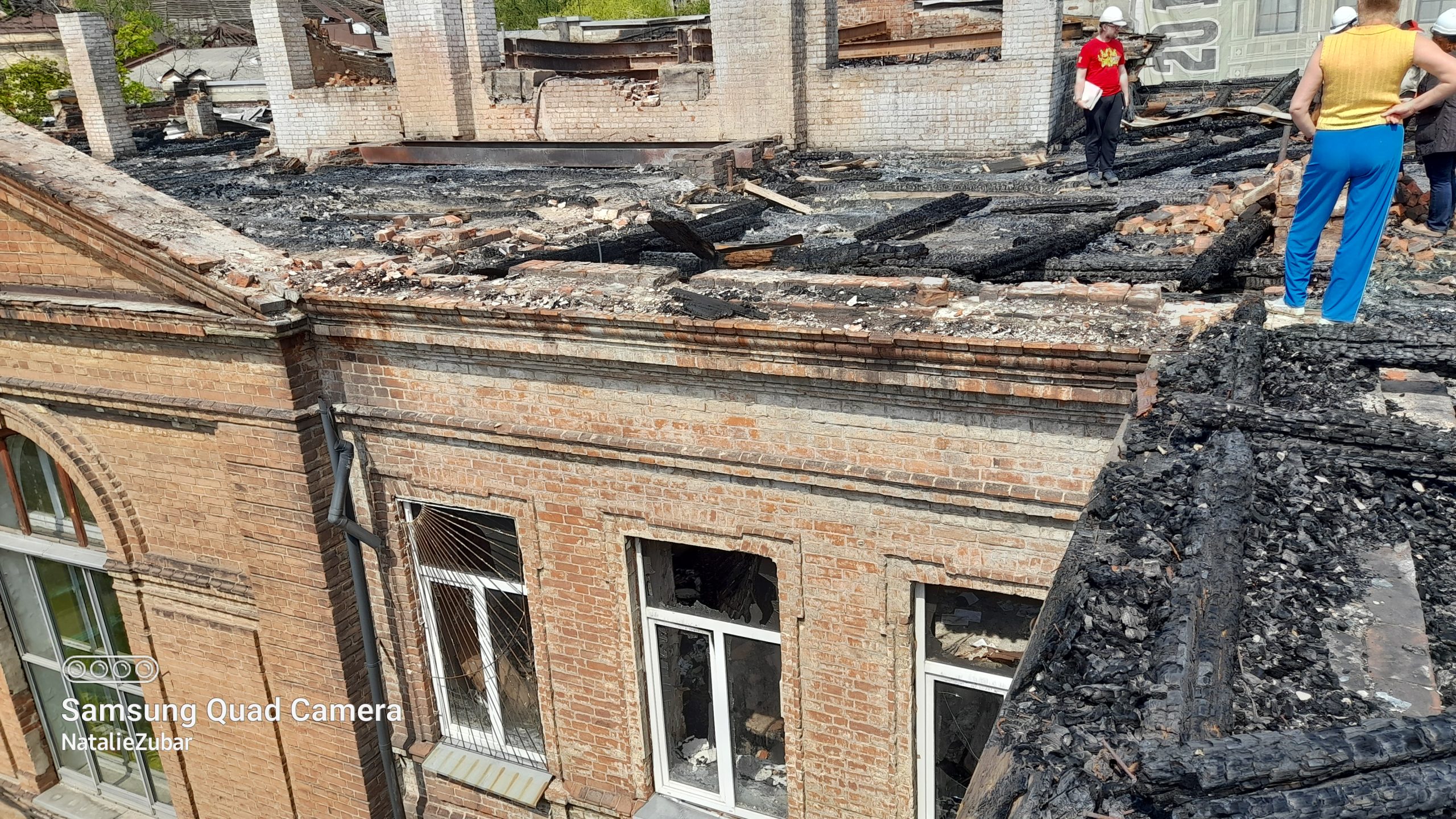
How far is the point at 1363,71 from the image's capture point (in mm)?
4645

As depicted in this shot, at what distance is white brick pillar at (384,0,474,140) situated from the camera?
13477mm

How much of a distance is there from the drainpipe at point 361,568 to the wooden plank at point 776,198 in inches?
176

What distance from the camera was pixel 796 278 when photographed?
6.11m

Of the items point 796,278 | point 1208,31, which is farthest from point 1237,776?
point 1208,31

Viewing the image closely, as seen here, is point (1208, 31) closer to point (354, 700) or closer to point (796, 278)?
point (796, 278)

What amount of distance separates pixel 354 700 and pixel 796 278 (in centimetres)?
469

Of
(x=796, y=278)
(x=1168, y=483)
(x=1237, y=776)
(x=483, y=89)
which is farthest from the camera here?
(x=483, y=89)

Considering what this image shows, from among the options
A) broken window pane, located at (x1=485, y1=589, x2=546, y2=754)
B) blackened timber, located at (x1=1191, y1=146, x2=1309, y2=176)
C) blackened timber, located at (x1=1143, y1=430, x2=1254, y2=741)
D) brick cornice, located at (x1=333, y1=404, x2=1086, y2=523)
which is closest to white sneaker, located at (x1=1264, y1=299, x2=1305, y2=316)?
brick cornice, located at (x1=333, y1=404, x2=1086, y2=523)

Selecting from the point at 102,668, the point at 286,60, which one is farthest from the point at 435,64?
the point at 102,668

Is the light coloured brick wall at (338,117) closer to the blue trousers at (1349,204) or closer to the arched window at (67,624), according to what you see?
the arched window at (67,624)

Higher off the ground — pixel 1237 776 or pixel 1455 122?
Result: pixel 1455 122

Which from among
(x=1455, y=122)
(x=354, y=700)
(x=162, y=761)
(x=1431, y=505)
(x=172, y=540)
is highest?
(x=1455, y=122)

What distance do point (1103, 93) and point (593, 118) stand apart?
6.60 m

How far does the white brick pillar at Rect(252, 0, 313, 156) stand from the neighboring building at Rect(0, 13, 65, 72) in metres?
22.0
